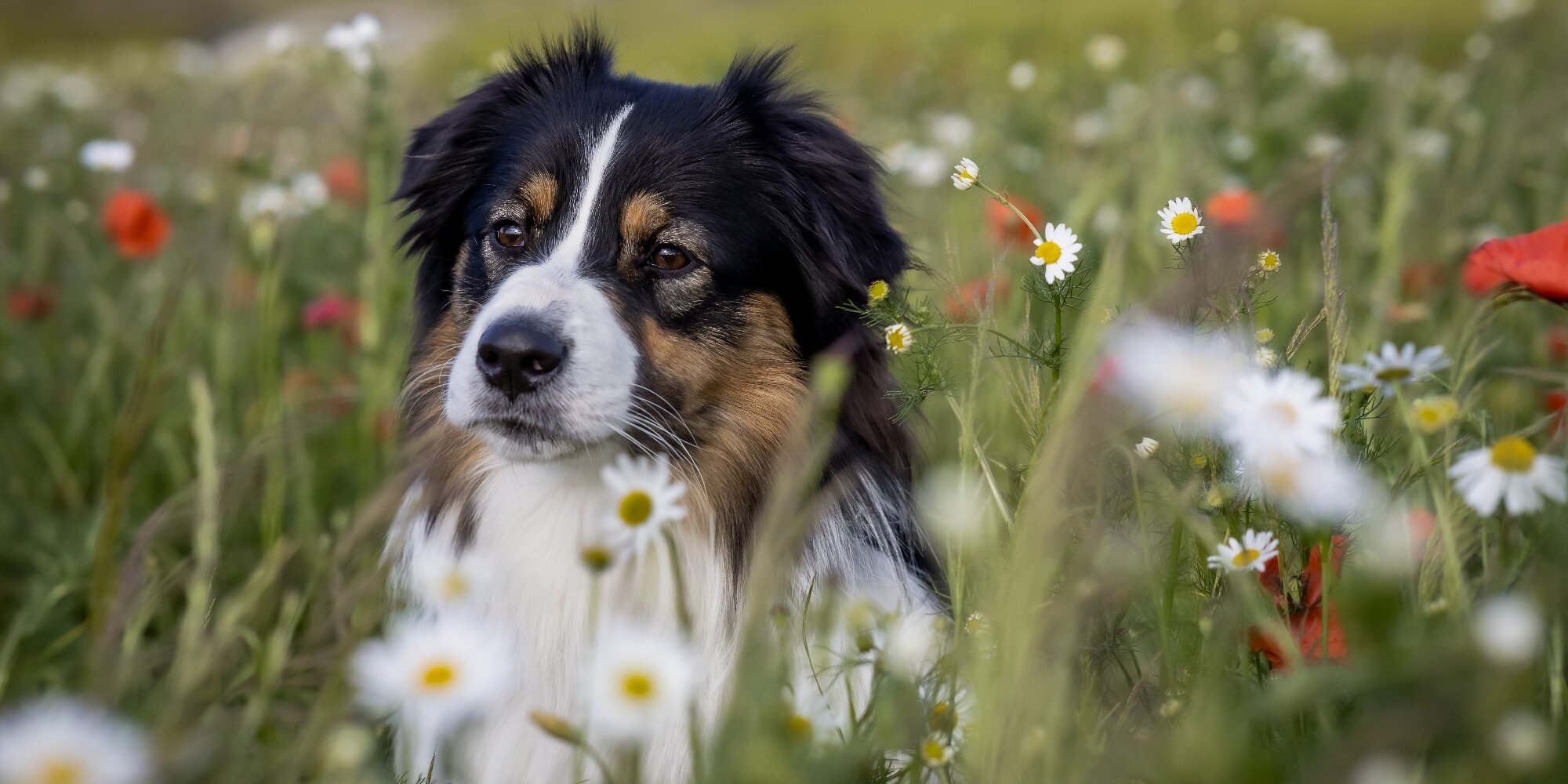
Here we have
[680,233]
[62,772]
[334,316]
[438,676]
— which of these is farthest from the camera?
[334,316]

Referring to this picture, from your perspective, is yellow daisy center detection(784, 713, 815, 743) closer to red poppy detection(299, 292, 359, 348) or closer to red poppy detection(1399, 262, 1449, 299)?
red poppy detection(299, 292, 359, 348)

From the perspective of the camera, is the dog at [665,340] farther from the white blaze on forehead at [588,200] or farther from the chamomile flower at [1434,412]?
the chamomile flower at [1434,412]

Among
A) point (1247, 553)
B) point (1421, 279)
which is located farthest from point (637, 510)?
point (1421, 279)

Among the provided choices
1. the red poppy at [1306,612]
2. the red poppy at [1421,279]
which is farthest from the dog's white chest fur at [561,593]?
the red poppy at [1421,279]

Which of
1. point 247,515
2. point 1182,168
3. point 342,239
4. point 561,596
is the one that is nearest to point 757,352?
point 561,596

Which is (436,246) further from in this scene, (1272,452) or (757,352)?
(1272,452)

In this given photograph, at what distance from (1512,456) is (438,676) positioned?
114 cm

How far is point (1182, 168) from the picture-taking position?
442 centimetres

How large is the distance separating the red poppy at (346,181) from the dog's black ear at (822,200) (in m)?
2.32

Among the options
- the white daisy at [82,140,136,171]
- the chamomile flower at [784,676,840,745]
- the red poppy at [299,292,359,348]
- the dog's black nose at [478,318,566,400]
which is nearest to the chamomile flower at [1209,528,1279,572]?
the chamomile flower at [784,676,840,745]

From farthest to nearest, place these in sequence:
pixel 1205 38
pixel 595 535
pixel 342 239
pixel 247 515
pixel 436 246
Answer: pixel 1205 38
pixel 342 239
pixel 247 515
pixel 436 246
pixel 595 535

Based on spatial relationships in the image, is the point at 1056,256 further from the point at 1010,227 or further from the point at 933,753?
the point at 1010,227

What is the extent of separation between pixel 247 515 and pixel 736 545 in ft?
Result: 5.72

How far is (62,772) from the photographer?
0.85 m
